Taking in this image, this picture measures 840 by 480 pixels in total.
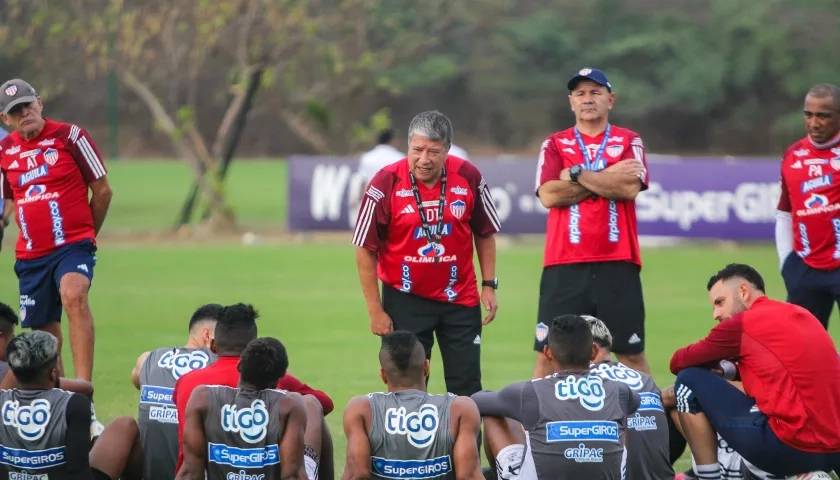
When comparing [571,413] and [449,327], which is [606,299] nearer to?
[449,327]

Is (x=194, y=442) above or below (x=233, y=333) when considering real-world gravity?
below

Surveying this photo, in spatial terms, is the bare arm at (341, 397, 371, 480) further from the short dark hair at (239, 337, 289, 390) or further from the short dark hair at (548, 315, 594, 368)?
the short dark hair at (548, 315, 594, 368)

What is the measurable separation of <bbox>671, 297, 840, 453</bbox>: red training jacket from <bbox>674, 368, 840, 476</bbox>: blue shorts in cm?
5

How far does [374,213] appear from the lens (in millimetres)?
7559

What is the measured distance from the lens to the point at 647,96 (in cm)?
4859

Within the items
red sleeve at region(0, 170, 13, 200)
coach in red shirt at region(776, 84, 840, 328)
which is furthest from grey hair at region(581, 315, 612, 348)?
red sleeve at region(0, 170, 13, 200)

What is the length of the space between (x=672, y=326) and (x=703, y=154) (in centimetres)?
3647

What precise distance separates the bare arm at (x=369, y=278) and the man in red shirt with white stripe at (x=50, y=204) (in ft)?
7.23

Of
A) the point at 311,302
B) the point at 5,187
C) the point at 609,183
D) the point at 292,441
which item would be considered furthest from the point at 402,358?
the point at 311,302

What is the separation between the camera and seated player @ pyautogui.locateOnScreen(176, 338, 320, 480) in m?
5.76

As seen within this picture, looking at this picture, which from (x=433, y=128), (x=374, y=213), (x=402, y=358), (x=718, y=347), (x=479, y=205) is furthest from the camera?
(x=479, y=205)

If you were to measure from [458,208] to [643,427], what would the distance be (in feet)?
6.28

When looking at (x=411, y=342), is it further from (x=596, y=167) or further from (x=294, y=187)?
(x=294, y=187)

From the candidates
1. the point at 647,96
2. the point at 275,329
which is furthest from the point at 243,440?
the point at 647,96
